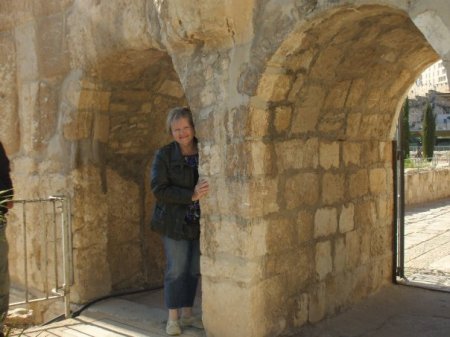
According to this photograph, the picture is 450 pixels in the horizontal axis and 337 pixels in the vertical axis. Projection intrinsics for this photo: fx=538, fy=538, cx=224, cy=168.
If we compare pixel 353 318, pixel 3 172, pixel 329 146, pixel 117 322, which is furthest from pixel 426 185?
pixel 3 172

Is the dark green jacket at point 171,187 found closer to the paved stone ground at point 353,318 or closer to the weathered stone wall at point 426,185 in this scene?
the paved stone ground at point 353,318

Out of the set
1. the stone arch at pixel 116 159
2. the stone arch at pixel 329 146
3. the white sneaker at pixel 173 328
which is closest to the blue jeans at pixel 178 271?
the white sneaker at pixel 173 328

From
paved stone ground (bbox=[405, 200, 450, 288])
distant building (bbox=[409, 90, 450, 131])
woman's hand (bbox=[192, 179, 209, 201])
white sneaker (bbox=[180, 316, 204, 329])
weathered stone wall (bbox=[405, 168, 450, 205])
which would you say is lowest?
paved stone ground (bbox=[405, 200, 450, 288])

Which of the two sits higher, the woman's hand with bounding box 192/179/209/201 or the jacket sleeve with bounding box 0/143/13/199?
the jacket sleeve with bounding box 0/143/13/199

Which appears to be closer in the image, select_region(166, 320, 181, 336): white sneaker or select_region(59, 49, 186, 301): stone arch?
select_region(166, 320, 181, 336): white sneaker

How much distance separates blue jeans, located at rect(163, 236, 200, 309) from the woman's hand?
380 mm

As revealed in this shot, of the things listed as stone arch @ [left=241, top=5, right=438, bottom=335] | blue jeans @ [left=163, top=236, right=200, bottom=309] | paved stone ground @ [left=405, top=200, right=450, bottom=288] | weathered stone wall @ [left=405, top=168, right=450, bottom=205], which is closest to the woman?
blue jeans @ [left=163, top=236, right=200, bottom=309]

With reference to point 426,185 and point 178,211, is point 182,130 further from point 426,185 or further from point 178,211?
point 426,185

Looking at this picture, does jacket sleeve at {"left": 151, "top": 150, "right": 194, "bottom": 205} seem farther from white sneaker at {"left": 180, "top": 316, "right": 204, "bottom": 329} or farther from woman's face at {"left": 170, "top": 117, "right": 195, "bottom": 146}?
white sneaker at {"left": 180, "top": 316, "right": 204, "bottom": 329}

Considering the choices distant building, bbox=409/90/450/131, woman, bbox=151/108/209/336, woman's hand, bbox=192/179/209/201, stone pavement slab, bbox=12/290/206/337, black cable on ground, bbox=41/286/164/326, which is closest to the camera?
woman's hand, bbox=192/179/209/201

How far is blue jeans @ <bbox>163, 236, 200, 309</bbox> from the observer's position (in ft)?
12.0

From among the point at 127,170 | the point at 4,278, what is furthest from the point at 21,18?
the point at 4,278

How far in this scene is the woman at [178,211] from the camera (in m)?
3.58

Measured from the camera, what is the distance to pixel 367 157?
4.37 meters
